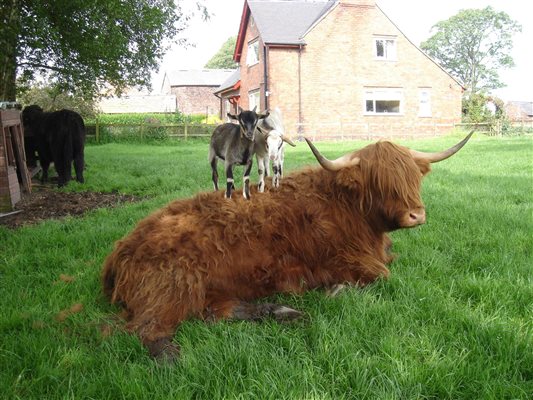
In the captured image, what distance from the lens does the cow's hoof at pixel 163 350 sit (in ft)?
7.99

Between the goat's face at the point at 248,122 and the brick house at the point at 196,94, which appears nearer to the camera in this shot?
the goat's face at the point at 248,122

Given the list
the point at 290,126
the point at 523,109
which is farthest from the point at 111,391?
the point at 523,109

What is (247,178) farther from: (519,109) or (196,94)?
(519,109)

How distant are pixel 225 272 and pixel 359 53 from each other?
82.9 feet

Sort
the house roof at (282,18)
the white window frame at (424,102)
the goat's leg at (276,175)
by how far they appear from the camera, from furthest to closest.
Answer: the white window frame at (424,102), the house roof at (282,18), the goat's leg at (276,175)

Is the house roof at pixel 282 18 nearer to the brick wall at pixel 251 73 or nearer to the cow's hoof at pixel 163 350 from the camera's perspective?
the brick wall at pixel 251 73

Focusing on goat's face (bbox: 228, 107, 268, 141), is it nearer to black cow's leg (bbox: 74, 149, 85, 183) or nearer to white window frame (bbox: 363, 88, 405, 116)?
black cow's leg (bbox: 74, 149, 85, 183)

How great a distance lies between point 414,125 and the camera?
2719 centimetres

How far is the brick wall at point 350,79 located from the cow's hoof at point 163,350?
2303 cm

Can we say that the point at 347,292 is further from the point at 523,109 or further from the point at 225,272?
the point at 523,109

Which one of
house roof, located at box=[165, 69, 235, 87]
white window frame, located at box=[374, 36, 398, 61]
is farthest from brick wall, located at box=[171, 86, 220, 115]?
white window frame, located at box=[374, 36, 398, 61]

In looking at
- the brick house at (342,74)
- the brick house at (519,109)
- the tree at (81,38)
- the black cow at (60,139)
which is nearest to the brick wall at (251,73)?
the brick house at (342,74)

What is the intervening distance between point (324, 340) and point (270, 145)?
148 centimetres

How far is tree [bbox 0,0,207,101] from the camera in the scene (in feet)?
29.3
